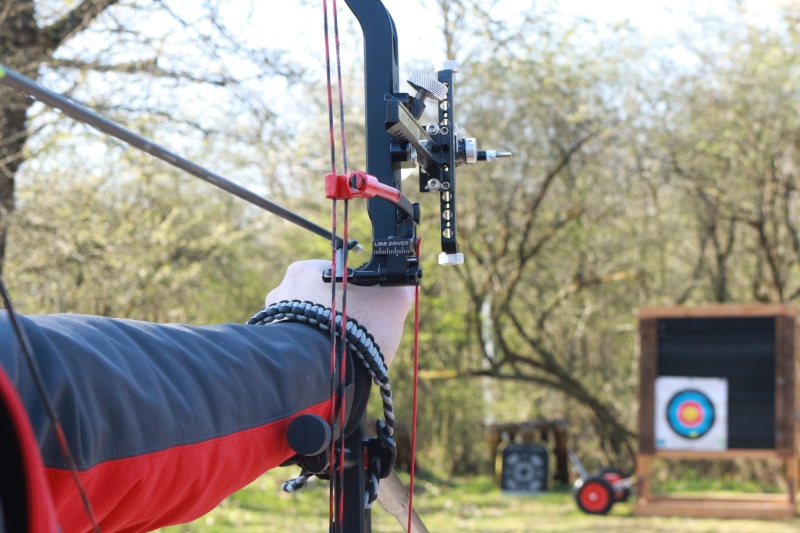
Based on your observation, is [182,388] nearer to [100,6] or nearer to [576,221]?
[100,6]

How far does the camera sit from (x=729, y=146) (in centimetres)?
639

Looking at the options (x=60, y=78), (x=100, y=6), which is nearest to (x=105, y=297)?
(x=60, y=78)

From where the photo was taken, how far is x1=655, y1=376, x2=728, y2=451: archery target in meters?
5.00

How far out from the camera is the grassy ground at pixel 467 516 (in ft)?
14.6

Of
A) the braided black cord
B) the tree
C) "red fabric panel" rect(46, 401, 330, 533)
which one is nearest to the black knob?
"red fabric panel" rect(46, 401, 330, 533)

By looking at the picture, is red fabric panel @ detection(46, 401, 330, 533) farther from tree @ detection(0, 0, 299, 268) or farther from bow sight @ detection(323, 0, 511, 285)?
tree @ detection(0, 0, 299, 268)

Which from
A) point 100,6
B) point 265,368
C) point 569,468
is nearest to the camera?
point 265,368

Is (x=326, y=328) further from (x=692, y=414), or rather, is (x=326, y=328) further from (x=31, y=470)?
(x=692, y=414)

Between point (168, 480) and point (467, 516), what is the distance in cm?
466

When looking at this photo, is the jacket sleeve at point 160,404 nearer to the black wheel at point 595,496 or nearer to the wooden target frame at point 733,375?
the wooden target frame at point 733,375

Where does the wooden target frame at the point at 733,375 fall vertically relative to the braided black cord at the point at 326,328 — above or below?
below

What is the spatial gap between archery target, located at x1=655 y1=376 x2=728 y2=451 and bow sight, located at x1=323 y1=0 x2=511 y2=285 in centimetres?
432

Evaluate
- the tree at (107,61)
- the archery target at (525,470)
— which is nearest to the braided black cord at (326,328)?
the tree at (107,61)

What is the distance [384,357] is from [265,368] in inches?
8.7
